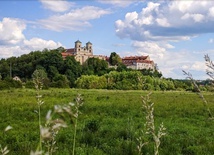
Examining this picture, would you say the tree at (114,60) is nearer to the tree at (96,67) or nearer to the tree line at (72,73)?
the tree line at (72,73)

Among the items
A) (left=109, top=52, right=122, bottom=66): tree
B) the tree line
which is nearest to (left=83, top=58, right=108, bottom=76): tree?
the tree line

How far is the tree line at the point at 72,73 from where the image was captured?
97950 mm

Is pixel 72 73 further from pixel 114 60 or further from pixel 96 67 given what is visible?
pixel 114 60

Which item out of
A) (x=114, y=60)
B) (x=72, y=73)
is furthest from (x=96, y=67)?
(x=114, y=60)

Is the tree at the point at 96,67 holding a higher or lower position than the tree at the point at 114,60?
lower

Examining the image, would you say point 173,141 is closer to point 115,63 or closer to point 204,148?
point 204,148

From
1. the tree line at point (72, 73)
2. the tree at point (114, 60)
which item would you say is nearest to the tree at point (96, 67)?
the tree line at point (72, 73)

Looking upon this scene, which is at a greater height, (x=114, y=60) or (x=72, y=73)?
(x=114, y=60)

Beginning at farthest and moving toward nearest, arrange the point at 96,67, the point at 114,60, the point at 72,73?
1. the point at 114,60
2. the point at 96,67
3. the point at 72,73

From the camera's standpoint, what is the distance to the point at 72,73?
131 meters

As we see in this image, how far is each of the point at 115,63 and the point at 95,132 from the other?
17983 centimetres

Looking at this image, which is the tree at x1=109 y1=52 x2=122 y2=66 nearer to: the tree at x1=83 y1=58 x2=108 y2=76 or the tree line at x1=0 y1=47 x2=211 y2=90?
the tree line at x1=0 y1=47 x2=211 y2=90

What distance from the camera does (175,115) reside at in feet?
68.1

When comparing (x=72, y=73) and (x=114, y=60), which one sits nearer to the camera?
(x=72, y=73)
